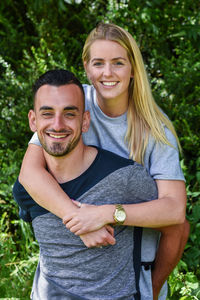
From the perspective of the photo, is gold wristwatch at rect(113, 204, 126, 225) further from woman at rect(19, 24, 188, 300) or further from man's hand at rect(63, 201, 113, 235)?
woman at rect(19, 24, 188, 300)

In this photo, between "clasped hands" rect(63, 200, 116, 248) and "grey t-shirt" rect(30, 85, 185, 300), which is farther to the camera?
"grey t-shirt" rect(30, 85, 185, 300)

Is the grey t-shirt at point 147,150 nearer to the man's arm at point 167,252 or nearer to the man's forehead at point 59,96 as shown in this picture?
the man's arm at point 167,252

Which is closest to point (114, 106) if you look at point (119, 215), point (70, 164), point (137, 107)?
point (137, 107)

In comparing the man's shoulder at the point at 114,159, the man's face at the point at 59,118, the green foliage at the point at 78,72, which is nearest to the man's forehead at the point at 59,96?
the man's face at the point at 59,118

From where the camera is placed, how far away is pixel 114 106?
103 inches

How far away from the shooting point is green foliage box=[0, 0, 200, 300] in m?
→ 3.52

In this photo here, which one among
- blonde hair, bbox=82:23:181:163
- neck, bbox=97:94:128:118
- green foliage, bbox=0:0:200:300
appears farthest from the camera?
green foliage, bbox=0:0:200:300

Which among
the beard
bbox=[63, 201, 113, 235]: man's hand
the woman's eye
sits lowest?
bbox=[63, 201, 113, 235]: man's hand

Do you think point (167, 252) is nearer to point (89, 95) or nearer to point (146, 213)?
point (146, 213)

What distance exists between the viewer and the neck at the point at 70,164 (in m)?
2.26

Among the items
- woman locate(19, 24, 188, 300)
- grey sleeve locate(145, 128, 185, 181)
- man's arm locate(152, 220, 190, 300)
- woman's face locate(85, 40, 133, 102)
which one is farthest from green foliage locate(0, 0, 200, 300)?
woman's face locate(85, 40, 133, 102)

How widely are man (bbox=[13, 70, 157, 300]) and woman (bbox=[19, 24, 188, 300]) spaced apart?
11 centimetres

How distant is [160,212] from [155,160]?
0.35m

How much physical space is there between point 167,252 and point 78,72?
1995 mm
